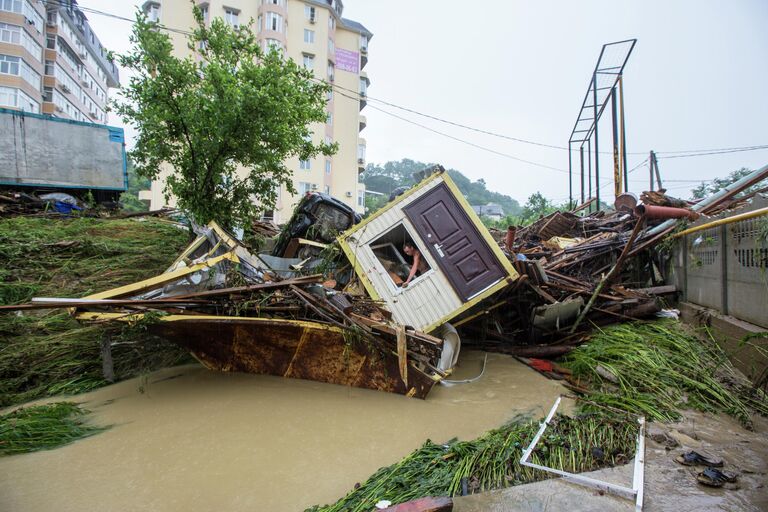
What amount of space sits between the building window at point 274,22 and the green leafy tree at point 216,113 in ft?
86.6

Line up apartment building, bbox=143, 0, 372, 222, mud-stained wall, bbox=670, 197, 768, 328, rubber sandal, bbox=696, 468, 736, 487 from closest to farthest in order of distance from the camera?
rubber sandal, bbox=696, 468, 736, 487
mud-stained wall, bbox=670, 197, 768, 328
apartment building, bbox=143, 0, 372, 222

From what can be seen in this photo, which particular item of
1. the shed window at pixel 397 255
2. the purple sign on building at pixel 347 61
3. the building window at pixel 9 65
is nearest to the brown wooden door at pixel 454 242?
the shed window at pixel 397 255

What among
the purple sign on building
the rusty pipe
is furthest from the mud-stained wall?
the purple sign on building

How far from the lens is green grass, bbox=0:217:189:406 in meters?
4.76

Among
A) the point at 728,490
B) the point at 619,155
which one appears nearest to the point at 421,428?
the point at 728,490

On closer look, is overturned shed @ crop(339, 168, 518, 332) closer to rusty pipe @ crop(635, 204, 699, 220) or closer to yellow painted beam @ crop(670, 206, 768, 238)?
yellow painted beam @ crop(670, 206, 768, 238)

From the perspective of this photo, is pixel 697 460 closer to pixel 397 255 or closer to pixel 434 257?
pixel 434 257

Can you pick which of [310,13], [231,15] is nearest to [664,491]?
[231,15]

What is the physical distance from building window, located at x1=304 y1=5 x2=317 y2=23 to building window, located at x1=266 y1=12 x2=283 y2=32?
9.21ft

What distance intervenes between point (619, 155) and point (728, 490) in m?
12.5

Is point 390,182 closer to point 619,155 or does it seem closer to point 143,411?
point 619,155

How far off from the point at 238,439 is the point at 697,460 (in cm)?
370

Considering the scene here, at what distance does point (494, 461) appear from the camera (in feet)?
9.40

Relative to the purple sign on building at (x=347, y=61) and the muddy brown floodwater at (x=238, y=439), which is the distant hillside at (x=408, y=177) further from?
the muddy brown floodwater at (x=238, y=439)
